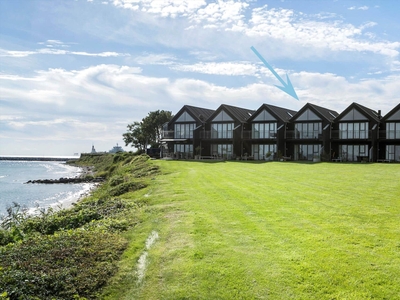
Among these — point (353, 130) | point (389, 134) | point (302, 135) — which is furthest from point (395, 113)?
point (302, 135)

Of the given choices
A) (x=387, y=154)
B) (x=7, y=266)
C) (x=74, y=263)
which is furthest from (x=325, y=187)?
(x=387, y=154)

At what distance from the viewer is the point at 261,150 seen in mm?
48344

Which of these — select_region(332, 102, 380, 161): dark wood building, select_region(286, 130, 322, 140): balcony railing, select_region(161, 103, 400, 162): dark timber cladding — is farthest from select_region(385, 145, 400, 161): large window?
select_region(286, 130, 322, 140): balcony railing

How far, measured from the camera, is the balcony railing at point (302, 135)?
44.9m

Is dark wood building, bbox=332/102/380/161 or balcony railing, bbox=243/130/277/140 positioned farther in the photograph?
balcony railing, bbox=243/130/277/140

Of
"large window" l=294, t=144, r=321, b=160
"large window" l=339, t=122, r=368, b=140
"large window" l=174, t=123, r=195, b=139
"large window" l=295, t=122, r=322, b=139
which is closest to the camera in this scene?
"large window" l=339, t=122, r=368, b=140

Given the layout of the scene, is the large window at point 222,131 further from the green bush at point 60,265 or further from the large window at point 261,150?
the green bush at point 60,265

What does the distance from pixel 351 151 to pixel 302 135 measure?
5.86 meters

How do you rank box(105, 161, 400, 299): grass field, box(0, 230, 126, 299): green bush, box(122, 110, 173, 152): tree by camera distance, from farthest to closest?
box(122, 110, 173, 152): tree → box(0, 230, 126, 299): green bush → box(105, 161, 400, 299): grass field

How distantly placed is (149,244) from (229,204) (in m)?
4.46

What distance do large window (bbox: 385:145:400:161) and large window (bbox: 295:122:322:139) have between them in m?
7.57

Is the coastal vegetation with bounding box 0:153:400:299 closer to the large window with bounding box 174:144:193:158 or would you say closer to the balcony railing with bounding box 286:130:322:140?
the balcony railing with bounding box 286:130:322:140

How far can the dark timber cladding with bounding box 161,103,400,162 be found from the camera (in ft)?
137

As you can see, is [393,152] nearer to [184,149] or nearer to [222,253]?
[184,149]
